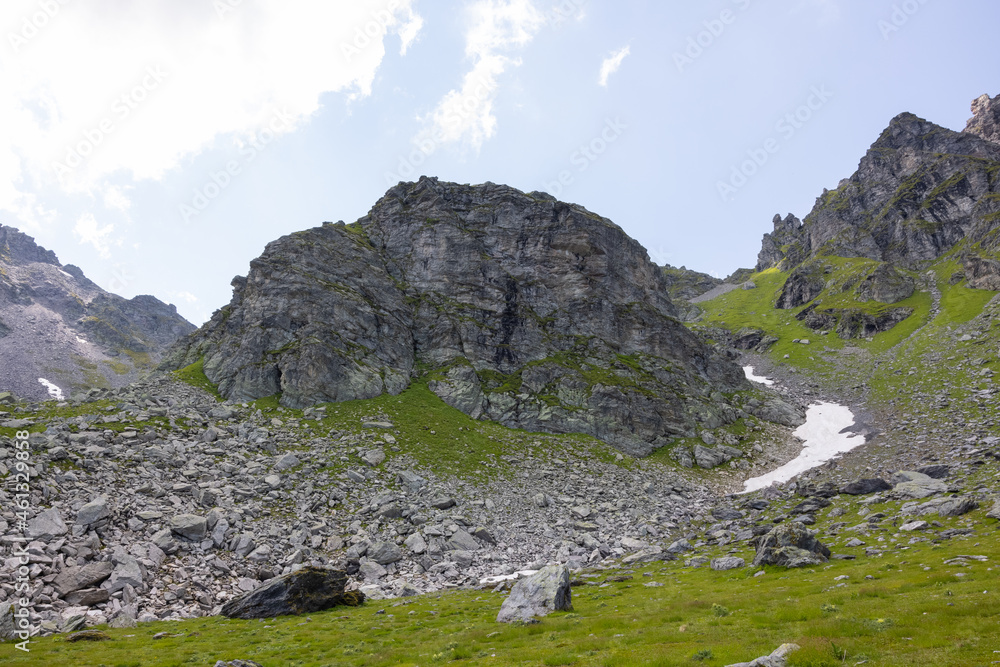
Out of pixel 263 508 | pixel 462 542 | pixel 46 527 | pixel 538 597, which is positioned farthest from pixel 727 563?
pixel 46 527

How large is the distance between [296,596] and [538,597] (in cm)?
1468

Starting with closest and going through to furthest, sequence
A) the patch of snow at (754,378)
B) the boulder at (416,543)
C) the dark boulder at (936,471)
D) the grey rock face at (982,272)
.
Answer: the boulder at (416,543) < the dark boulder at (936,471) < the grey rock face at (982,272) < the patch of snow at (754,378)

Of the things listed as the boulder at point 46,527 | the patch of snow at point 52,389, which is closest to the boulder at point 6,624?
the boulder at point 46,527

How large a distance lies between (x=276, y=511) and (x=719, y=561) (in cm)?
3480

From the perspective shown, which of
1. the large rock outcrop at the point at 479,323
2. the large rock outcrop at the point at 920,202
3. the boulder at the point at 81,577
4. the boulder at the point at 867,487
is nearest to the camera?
the boulder at the point at 81,577

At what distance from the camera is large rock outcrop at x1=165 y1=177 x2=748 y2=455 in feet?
222

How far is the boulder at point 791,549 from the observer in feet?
88.0

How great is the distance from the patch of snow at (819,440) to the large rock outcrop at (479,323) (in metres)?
12.1

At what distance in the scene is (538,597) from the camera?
75.2 feet

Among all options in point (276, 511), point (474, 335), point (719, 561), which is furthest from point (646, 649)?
point (474, 335)

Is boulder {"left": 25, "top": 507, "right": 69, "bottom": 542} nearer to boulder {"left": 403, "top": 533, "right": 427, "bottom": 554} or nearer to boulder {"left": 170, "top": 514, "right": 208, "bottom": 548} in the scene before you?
boulder {"left": 170, "top": 514, "right": 208, "bottom": 548}

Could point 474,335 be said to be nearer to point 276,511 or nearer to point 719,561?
point 276,511

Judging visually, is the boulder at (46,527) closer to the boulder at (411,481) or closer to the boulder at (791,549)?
the boulder at (411,481)

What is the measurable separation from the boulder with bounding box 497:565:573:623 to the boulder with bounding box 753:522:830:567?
1441 centimetres
